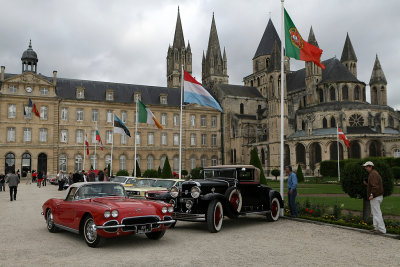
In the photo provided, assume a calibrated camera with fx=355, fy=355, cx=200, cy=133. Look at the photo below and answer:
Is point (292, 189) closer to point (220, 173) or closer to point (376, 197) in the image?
point (220, 173)

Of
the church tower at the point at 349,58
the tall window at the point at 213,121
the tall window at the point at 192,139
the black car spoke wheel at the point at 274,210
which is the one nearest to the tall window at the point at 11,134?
the tall window at the point at 192,139

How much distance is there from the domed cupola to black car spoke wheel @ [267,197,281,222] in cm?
4428

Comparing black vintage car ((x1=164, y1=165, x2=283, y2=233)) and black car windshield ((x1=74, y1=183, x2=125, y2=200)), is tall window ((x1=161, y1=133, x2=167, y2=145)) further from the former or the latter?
black car windshield ((x1=74, y1=183, x2=125, y2=200))

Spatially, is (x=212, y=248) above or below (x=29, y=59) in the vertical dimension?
below

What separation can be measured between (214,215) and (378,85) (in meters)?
56.8

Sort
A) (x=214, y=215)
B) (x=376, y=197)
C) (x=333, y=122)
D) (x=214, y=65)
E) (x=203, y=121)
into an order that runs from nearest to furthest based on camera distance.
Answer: (x=376, y=197) < (x=214, y=215) < (x=333, y=122) < (x=203, y=121) < (x=214, y=65)

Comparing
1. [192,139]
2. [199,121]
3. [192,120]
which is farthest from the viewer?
[199,121]

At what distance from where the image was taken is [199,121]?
184 feet

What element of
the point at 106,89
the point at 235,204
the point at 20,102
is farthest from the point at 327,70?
the point at 235,204

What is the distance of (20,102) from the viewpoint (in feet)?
149

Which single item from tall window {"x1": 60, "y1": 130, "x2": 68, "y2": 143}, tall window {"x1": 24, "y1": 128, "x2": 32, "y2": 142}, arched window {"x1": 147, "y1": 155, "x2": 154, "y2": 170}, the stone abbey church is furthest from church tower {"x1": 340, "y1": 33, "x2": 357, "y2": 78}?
tall window {"x1": 24, "y1": 128, "x2": 32, "y2": 142}

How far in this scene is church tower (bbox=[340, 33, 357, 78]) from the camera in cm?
6120

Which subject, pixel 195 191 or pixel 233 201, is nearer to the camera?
pixel 195 191

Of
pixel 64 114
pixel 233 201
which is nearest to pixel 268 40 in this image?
pixel 64 114
